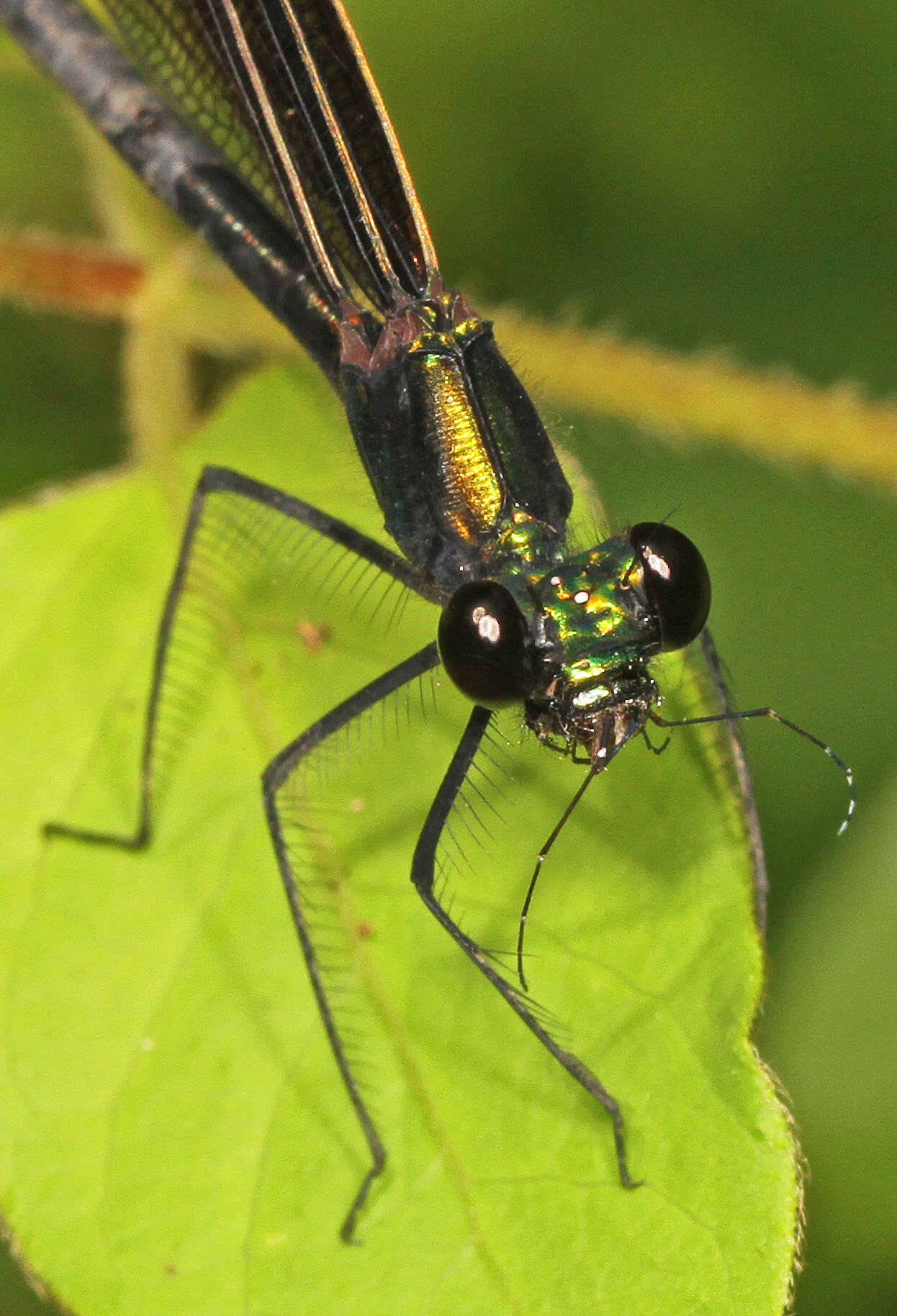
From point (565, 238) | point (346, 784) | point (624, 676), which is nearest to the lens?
point (624, 676)

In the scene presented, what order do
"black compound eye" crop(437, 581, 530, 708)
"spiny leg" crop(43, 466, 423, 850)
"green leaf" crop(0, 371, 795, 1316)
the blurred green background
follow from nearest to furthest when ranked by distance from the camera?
"green leaf" crop(0, 371, 795, 1316), "black compound eye" crop(437, 581, 530, 708), "spiny leg" crop(43, 466, 423, 850), the blurred green background

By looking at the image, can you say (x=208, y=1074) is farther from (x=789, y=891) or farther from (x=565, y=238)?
(x=565, y=238)

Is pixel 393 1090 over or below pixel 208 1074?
over

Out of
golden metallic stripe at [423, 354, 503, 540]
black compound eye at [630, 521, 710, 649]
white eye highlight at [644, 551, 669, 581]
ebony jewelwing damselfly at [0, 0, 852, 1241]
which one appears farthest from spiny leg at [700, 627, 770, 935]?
golden metallic stripe at [423, 354, 503, 540]

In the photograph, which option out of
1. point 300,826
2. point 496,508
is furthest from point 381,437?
point 300,826

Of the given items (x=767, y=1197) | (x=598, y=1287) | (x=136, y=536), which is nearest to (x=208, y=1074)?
(x=598, y=1287)

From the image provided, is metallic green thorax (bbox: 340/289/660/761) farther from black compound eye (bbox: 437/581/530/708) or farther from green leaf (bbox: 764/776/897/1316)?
green leaf (bbox: 764/776/897/1316)

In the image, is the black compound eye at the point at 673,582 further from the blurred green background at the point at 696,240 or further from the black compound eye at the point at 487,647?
the blurred green background at the point at 696,240
